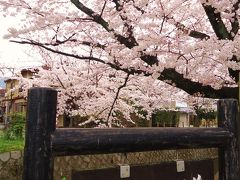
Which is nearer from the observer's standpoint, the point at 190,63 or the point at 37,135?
the point at 37,135

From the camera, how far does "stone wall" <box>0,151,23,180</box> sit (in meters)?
8.02

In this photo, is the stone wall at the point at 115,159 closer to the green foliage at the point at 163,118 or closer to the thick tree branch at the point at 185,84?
the thick tree branch at the point at 185,84

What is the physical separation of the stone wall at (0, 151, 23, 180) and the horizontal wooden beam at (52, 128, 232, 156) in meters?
6.85

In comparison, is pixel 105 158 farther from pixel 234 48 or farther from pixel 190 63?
pixel 190 63

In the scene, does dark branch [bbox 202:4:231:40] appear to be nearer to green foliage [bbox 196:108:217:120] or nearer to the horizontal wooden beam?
the horizontal wooden beam

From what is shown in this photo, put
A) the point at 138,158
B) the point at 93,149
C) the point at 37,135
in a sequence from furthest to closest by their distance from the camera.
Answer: the point at 138,158, the point at 93,149, the point at 37,135

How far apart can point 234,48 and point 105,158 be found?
425cm

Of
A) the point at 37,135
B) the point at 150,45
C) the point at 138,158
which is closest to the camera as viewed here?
the point at 37,135

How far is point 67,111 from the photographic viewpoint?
13438 mm

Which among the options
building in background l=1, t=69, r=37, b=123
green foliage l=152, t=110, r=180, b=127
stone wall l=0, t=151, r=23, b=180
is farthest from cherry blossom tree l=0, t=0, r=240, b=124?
green foliage l=152, t=110, r=180, b=127

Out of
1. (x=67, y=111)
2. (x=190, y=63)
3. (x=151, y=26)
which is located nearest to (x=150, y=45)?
(x=151, y=26)

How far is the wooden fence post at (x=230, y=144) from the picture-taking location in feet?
6.28

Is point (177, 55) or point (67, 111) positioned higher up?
point (177, 55)

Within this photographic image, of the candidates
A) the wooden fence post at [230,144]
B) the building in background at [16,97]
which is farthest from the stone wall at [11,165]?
the building in background at [16,97]
